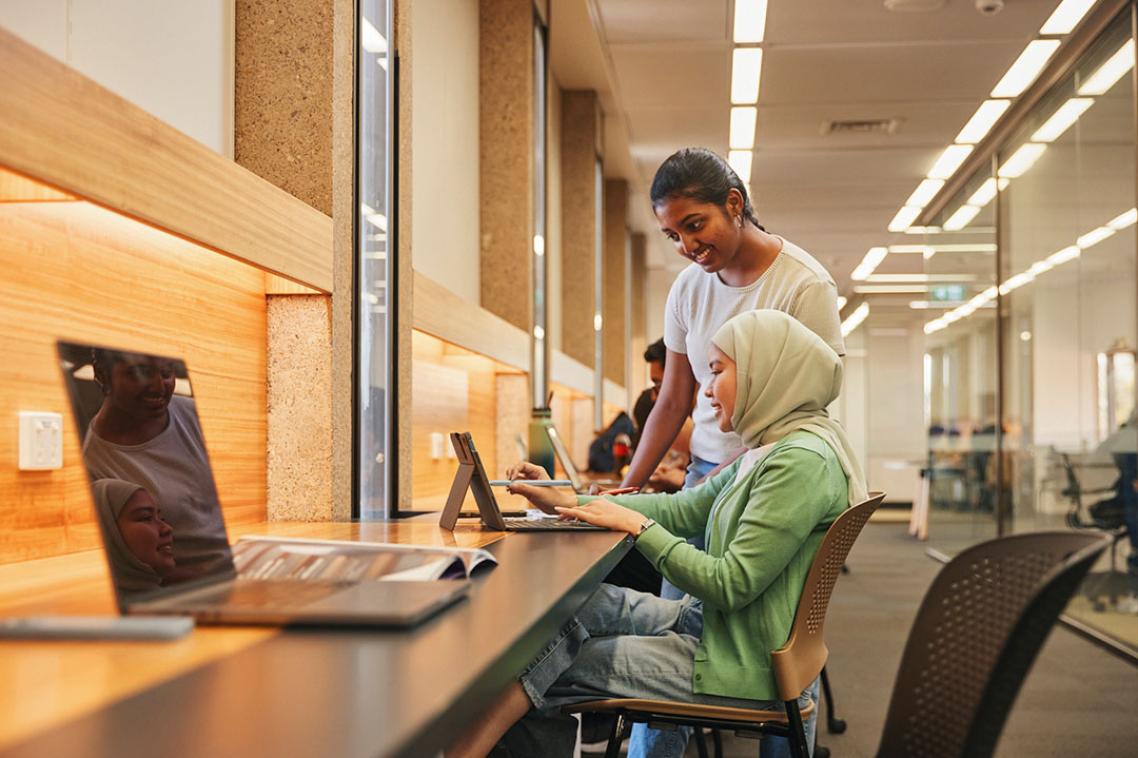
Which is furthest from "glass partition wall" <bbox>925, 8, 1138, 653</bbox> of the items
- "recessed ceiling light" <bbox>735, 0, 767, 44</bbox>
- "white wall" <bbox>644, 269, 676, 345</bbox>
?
"white wall" <bbox>644, 269, 676, 345</bbox>

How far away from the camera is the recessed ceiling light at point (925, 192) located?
9.91m

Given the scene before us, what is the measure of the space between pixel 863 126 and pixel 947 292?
8.60ft

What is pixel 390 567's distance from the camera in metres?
1.33

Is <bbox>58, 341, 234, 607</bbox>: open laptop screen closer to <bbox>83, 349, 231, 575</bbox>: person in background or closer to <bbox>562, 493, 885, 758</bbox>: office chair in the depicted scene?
<bbox>83, 349, 231, 575</bbox>: person in background

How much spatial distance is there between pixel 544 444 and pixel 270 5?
2205mm

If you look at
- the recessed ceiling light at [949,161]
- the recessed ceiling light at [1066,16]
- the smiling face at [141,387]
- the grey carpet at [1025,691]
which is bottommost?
the grey carpet at [1025,691]

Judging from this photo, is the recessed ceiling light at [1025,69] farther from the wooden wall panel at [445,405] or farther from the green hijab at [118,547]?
the green hijab at [118,547]

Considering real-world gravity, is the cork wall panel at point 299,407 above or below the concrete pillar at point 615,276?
below

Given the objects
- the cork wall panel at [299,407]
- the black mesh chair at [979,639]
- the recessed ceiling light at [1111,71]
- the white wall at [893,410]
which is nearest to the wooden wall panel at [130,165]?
the cork wall panel at [299,407]

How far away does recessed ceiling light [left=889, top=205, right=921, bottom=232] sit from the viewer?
11.0 meters

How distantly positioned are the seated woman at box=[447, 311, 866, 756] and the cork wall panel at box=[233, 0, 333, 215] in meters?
1.04

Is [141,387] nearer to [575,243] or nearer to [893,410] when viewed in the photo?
[575,243]

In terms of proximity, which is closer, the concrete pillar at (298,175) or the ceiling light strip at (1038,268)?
the concrete pillar at (298,175)

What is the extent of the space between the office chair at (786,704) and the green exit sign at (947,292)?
27.8 ft
